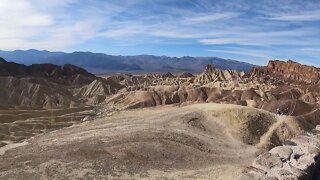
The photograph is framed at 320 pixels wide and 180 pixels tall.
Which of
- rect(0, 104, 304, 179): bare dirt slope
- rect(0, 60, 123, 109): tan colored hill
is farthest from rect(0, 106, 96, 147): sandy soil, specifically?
rect(0, 104, 304, 179): bare dirt slope

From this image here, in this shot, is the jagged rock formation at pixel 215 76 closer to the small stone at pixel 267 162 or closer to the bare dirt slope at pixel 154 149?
the bare dirt slope at pixel 154 149

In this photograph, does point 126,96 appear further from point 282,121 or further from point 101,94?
point 282,121

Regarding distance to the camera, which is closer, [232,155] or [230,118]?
[232,155]

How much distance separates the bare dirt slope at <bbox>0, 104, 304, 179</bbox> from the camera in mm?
31016

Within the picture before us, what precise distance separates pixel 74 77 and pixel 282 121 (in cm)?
13270

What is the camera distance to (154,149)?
35.5 m

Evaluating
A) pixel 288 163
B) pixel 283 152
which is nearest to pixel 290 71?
pixel 283 152

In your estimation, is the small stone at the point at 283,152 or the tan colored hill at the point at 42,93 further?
the tan colored hill at the point at 42,93

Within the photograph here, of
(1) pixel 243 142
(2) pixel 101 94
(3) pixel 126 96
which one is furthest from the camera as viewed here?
(2) pixel 101 94

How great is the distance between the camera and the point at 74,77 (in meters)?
170

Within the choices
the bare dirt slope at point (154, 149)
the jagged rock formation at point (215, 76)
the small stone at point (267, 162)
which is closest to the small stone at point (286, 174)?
the small stone at point (267, 162)

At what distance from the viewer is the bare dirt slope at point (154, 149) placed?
102 feet

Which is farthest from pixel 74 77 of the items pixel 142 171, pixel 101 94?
pixel 142 171

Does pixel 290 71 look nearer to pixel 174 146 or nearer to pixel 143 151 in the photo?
pixel 174 146
